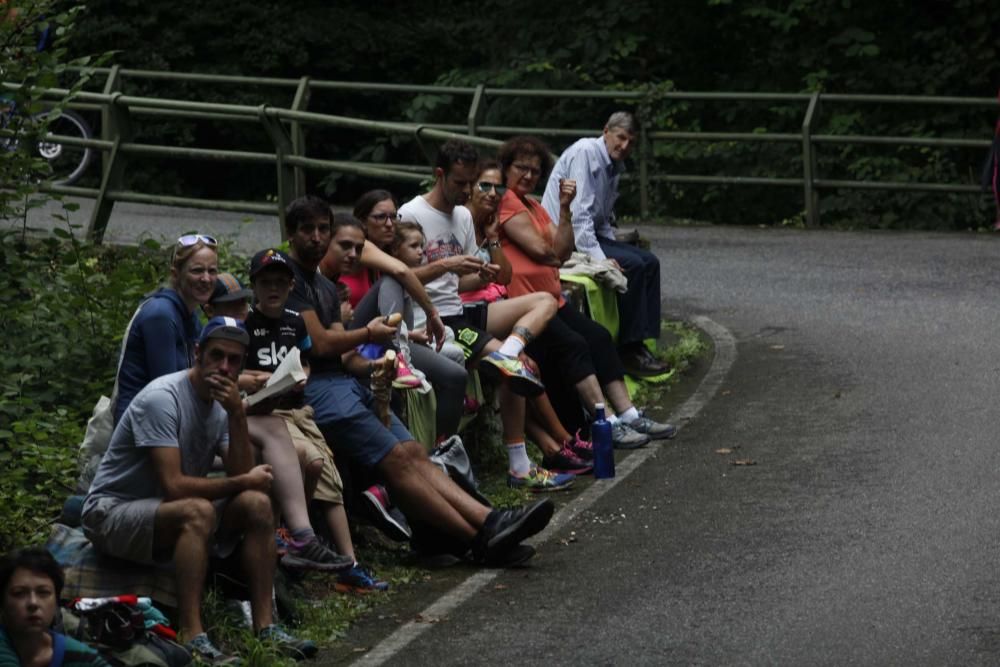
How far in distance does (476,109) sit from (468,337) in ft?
35.5

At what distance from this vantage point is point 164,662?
697 cm

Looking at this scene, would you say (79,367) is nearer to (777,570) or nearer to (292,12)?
(777,570)

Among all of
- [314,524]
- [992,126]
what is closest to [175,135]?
[992,126]

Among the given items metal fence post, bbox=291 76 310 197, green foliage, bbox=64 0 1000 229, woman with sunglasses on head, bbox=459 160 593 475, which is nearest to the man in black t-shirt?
woman with sunglasses on head, bbox=459 160 593 475

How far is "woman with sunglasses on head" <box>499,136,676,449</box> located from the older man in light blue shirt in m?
0.80

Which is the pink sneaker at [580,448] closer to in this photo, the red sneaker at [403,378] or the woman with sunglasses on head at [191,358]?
the red sneaker at [403,378]

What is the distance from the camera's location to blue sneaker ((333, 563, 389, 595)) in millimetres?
8500

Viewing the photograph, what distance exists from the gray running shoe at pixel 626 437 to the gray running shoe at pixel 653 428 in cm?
4

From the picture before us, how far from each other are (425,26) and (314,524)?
16.5m

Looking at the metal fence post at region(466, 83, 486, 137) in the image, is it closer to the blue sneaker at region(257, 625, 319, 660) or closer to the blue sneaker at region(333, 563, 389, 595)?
the blue sneaker at region(333, 563, 389, 595)

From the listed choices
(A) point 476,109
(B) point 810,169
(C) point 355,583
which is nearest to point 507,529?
(C) point 355,583

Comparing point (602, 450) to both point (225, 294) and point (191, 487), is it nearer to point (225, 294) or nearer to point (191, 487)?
point (225, 294)

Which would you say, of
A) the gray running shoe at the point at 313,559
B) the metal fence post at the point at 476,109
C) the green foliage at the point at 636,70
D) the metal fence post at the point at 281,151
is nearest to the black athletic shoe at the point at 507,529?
the gray running shoe at the point at 313,559

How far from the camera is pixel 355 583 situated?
852cm
